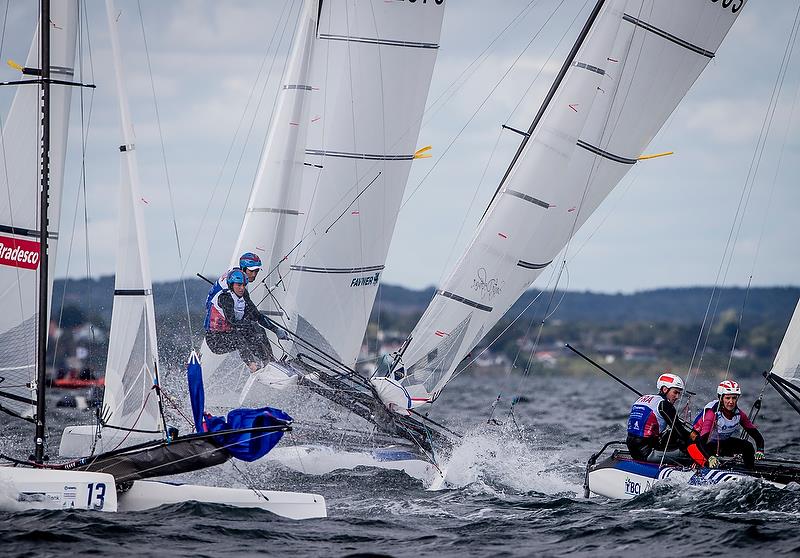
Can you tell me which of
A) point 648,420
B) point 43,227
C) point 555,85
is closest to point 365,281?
point 555,85

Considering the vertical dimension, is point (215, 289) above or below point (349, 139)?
below

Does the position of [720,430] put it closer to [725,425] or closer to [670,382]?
[725,425]

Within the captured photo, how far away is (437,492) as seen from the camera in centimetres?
1058

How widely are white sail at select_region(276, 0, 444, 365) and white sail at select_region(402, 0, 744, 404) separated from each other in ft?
4.49

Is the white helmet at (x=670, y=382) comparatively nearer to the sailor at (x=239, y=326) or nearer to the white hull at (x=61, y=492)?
the sailor at (x=239, y=326)

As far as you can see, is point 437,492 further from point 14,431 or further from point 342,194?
point 14,431

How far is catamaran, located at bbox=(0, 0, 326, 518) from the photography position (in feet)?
27.6

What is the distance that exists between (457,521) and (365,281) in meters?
5.12

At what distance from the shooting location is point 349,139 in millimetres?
13023

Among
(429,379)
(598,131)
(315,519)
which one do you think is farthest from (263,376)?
→ (598,131)

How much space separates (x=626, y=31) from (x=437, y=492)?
5121 millimetres

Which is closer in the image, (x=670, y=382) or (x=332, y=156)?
(x=670, y=382)

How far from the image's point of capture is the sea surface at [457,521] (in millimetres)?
7477

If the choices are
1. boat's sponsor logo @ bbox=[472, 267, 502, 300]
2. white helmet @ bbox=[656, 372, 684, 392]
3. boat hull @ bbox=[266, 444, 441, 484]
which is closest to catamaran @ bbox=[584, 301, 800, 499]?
white helmet @ bbox=[656, 372, 684, 392]
